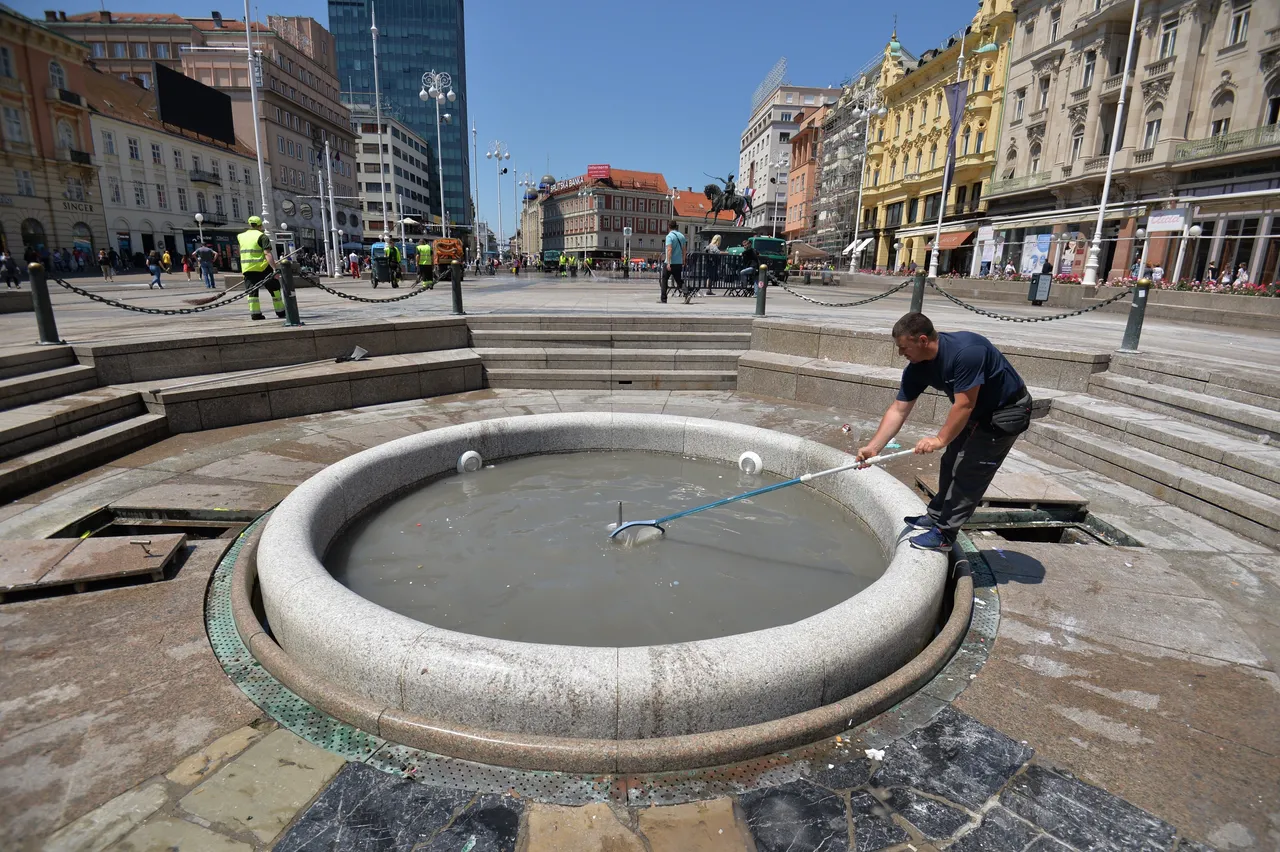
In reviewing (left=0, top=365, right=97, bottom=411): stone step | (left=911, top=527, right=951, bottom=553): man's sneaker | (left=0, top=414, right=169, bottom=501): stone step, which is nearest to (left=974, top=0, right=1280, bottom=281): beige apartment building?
(left=911, top=527, right=951, bottom=553): man's sneaker

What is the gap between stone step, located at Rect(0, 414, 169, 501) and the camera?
16.4 ft

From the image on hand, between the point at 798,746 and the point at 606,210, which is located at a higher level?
the point at 606,210

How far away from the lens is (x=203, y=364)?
314 inches

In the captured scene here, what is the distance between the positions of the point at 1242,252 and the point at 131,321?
35.6 meters

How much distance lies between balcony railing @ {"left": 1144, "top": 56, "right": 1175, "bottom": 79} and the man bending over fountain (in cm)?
3647

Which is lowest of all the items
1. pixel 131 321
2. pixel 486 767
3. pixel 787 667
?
pixel 486 767

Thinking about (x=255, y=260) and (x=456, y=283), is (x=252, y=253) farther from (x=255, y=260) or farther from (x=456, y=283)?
(x=456, y=283)

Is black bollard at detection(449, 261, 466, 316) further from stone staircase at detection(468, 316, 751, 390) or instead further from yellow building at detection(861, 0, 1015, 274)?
yellow building at detection(861, 0, 1015, 274)

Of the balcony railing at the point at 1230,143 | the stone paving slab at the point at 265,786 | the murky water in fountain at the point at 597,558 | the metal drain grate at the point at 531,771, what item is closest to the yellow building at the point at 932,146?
the balcony railing at the point at 1230,143

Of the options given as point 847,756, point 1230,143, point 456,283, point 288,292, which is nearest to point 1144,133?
point 1230,143

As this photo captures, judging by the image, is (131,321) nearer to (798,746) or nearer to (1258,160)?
(798,746)

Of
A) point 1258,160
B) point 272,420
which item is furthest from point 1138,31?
point 272,420

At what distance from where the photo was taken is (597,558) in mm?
4422

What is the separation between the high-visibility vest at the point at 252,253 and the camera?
10375mm
